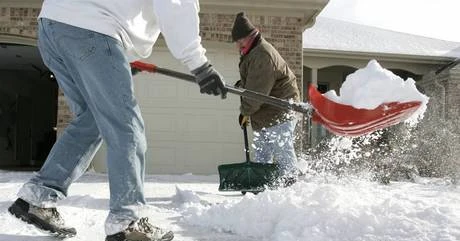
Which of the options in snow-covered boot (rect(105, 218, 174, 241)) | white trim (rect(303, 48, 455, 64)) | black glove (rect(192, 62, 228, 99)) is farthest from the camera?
white trim (rect(303, 48, 455, 64))

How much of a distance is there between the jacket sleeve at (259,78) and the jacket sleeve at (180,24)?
7.80 feet

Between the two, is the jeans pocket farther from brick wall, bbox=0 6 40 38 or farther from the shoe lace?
brick wall, bbox=0 6 40 38

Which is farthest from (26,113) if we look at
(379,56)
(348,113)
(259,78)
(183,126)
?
(348,113)

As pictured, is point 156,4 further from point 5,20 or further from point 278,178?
point 5,20

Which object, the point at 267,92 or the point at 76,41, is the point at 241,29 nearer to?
the point at 267,92

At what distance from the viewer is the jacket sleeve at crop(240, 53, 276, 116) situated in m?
4.75

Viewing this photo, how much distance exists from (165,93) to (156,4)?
20.8ft

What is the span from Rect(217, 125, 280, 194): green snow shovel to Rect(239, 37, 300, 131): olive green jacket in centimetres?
38

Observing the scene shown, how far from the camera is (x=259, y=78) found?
476 cm

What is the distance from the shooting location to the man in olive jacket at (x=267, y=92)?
4785 mm

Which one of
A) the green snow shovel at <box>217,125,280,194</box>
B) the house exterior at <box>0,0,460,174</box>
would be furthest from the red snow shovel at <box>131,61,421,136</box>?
the house exterior at <box>0,0,460,174</box>

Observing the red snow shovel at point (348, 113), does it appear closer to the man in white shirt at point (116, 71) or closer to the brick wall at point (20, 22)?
the man in white shirt at point (116, 71)

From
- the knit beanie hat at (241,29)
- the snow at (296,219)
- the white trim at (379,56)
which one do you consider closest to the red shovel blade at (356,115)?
the snow at (296,219)

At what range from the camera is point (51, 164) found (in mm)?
2619
